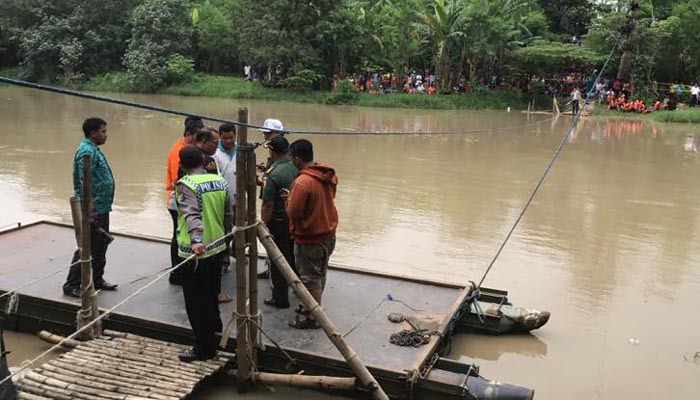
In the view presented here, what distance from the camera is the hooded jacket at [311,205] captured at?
423 centimetres

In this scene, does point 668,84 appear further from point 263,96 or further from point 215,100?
point 215,100

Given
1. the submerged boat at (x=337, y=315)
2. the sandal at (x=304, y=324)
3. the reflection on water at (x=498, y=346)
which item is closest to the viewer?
the submerged boat at (x=337, y=315)

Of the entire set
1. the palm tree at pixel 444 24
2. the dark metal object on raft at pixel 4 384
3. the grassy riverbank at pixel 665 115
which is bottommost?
the dark metal object on raft at pixel 4 384

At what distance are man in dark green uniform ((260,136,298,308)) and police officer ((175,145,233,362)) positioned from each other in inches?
17.5

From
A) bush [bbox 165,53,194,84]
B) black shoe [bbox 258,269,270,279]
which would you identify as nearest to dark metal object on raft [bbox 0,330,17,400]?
black shoe [bbox 258,269,270,279]

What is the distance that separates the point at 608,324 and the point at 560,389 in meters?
1.35

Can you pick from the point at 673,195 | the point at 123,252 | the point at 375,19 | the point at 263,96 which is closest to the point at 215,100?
the point at 263,96

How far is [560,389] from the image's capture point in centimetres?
454

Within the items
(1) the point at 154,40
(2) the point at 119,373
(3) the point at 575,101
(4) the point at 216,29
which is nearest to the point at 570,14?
(3) the point at 575,101

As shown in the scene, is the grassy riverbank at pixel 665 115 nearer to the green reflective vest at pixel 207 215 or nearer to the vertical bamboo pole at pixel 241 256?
the green reflective vest at pixel 207 215

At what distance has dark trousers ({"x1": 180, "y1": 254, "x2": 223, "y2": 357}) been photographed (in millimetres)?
4133

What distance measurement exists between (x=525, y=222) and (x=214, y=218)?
578 centimetres

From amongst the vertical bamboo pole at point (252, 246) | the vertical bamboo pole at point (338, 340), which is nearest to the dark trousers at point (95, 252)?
the vertical bamboo pole at point (252, 246)

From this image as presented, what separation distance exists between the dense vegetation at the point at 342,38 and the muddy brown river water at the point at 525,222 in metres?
8.81
